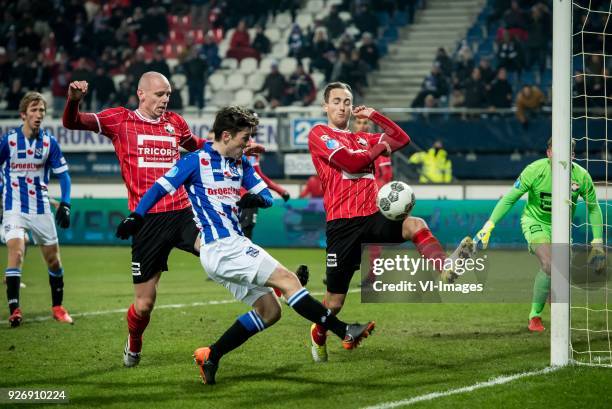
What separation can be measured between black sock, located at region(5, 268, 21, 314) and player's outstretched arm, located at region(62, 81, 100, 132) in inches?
128

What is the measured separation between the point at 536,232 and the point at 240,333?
421cm

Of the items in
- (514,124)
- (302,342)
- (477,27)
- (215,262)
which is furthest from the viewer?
(477,27)

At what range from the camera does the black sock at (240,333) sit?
7.00m

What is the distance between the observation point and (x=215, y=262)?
6.86 meters

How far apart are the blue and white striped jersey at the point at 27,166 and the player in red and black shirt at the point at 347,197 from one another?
398 cm

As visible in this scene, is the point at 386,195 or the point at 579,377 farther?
the point at 386,195

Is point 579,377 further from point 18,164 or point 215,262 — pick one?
point 18,164

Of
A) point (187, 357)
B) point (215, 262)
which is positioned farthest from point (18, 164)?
point (215, 262)

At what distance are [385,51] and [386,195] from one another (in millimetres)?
19616

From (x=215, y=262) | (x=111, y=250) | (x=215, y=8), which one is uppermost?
(x=215, y=8)

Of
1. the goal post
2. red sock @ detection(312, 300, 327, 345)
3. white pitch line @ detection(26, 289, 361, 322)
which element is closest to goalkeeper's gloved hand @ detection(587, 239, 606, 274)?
the goal post

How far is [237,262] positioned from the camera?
682cm

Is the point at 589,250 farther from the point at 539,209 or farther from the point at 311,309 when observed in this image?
the point at 311,309

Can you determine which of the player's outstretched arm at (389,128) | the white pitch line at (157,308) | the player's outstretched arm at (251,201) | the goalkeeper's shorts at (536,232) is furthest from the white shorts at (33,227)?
the goalkeeper's shorts at (536,232)
